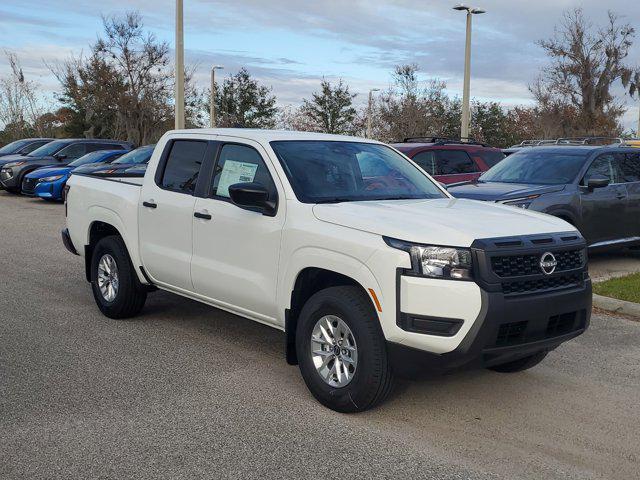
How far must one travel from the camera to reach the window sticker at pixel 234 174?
5.59 metres

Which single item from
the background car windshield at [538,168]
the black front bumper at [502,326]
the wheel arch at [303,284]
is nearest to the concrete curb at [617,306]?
the background car windshield at [538,168]

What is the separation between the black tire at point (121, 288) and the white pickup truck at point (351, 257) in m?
0.14

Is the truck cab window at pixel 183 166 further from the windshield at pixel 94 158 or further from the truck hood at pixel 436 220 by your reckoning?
the windshield at pixel 94 158

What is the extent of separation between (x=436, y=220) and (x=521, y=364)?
1.52 metres

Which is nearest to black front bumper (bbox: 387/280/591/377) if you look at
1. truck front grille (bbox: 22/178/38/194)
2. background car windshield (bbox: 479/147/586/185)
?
background car windshield (bbox: 479/147/586/185)

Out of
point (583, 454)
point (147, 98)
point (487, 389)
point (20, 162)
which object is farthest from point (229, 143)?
point (147, 98)

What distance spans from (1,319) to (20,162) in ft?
50.7

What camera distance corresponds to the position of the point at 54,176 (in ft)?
63.7

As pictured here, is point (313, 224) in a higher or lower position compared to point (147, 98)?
lower

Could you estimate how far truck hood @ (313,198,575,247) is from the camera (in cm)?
437

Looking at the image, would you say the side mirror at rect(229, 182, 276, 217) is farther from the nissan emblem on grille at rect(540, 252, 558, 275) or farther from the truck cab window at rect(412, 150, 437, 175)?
the truck cab window at rect(412, 150, 437, 175)

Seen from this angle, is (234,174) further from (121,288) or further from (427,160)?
(427,160)

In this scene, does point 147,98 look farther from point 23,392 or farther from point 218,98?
point 23,392

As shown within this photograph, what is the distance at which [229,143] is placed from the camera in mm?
5887
